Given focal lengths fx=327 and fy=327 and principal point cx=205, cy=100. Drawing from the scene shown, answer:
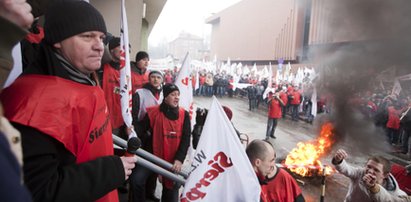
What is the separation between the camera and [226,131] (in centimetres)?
231

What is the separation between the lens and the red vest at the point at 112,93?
4223mm

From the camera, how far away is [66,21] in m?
1.51

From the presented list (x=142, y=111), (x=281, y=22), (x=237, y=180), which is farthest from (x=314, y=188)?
(x=281, y=22)

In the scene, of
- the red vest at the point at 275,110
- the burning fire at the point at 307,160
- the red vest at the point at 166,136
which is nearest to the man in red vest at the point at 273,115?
the red vest at the point at 275,110

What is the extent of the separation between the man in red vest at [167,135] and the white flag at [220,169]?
5.06 ft

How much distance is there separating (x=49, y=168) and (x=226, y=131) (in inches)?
50.8

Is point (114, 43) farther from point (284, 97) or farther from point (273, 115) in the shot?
point (284, 97)

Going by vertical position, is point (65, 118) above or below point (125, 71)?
below

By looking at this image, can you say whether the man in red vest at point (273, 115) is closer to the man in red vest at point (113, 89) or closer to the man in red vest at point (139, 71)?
the man in red vest at point (139, 71)

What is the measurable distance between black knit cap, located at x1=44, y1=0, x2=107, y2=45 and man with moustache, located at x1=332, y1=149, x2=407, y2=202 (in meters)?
3.07

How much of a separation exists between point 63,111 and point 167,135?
2706 millimetres

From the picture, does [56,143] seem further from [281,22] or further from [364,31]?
[281,22]

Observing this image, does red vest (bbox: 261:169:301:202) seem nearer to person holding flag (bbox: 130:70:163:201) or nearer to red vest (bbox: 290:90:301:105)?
person holding flag (bbox: 130:70:163:201)

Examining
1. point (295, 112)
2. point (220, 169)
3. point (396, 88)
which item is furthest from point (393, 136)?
point (220, 169)
